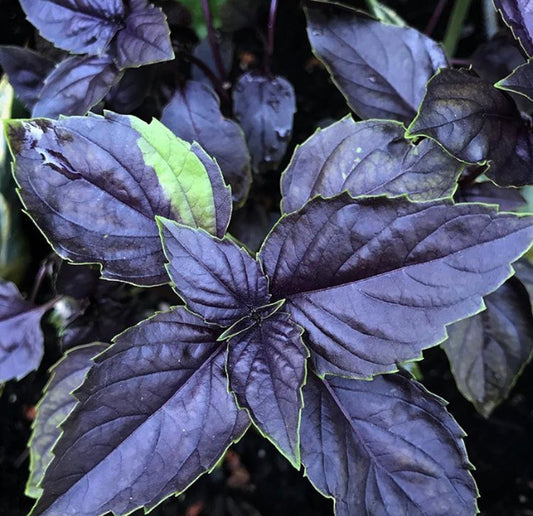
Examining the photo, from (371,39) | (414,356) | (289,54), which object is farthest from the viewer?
(289,54)

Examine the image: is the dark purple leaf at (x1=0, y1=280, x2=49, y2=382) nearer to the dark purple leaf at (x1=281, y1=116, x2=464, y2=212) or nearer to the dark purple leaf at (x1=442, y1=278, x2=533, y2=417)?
the dark purple leaf at (x1=281, y1=116, x2=464, y2=212)

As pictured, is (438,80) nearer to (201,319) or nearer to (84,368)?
(201,319)

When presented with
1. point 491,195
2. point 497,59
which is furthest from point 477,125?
point 497,59

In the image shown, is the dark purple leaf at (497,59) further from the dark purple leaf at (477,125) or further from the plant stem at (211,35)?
the plant stem at (211,35)

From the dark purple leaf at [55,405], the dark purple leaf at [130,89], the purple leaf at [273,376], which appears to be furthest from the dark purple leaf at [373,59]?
the dark purple leaf at [55,405]

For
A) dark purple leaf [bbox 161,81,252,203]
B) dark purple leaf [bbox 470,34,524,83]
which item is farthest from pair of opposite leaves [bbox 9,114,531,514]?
dark purple leaf [bbox 470,34,524,83]

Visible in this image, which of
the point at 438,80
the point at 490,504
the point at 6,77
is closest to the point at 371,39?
the point at 438,80
